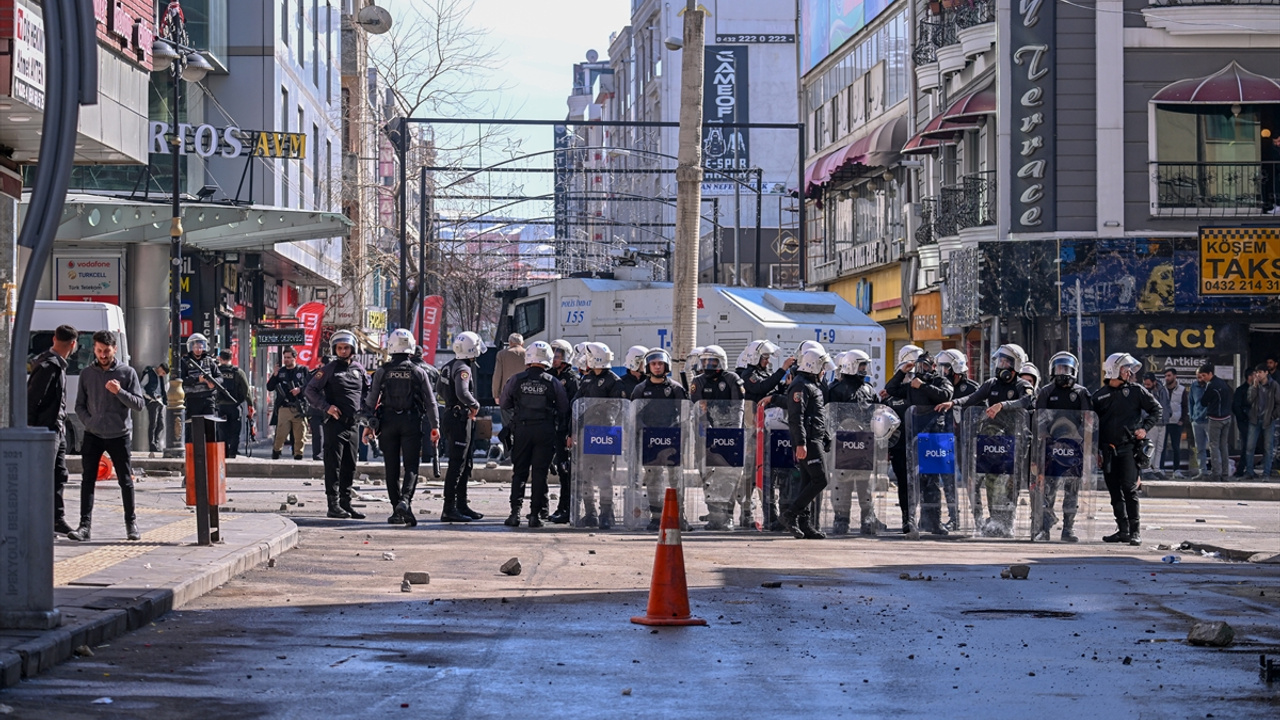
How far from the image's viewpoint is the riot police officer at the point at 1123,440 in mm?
17328

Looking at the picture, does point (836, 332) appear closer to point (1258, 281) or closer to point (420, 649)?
point (1258, 281)

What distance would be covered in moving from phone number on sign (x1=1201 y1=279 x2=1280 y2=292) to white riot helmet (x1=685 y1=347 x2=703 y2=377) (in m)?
12.0

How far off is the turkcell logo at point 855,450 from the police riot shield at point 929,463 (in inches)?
15.3

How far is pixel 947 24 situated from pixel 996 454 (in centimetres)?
2036

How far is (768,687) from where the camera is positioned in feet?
25.9

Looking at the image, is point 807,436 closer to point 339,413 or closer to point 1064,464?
point 1064,464

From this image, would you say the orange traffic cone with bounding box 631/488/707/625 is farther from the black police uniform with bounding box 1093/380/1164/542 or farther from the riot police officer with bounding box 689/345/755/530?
the black police uniform with bounding box 1093/380/1164/542

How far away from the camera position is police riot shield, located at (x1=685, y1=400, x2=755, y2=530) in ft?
58.1

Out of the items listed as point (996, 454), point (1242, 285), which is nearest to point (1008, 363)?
point (996, 454)

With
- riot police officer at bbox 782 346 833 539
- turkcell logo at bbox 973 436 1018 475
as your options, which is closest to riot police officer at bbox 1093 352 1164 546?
turkcell logo at bbox 973 436 1018 475

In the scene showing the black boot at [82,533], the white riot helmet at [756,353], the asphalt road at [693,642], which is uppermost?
the white riot helmet at [756,353]

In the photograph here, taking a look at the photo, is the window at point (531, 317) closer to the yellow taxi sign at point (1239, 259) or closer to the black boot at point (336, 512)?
the yellow taxi sign at point (1239, 259)

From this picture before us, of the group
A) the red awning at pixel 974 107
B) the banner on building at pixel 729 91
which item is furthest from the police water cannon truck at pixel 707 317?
the banner on building at pixel 729 91

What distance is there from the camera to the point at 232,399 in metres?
25.6
